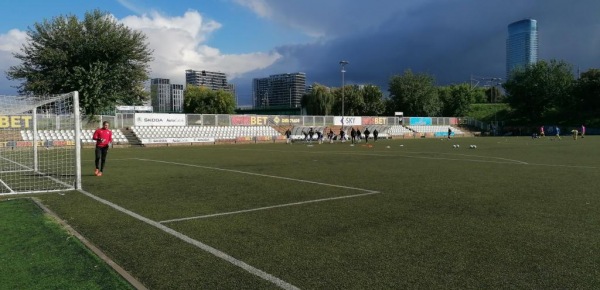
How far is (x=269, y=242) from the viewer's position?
5.77 m

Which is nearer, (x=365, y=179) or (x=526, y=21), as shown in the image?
(x=365, y=179)

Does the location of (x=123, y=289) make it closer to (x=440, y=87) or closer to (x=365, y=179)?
(x=365, y=179)

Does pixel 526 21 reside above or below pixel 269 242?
above

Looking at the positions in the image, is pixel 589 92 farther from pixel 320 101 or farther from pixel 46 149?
pixel 46 149

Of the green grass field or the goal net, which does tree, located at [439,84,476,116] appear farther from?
the green grass field

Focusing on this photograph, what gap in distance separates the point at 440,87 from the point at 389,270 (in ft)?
329

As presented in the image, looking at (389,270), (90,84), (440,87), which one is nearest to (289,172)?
(389,270)

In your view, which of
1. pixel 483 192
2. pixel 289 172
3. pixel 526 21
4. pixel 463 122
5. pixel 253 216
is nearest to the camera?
pixel 253 216

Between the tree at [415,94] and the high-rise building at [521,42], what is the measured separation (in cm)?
9957

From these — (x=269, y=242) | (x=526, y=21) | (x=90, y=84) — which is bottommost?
(x=269, y=242)

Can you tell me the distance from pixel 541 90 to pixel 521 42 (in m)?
110

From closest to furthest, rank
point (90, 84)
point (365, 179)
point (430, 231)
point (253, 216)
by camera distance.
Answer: point (430, 231), point (253, 216), point (365, 179), point (90, 84)

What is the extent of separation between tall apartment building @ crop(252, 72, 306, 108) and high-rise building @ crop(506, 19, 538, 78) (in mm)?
86631

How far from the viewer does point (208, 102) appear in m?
88.4
